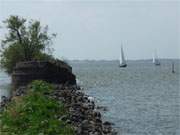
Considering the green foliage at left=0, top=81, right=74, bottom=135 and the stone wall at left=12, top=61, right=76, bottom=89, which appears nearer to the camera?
the green foliage at left=0, top=81, right=74, bottom=135

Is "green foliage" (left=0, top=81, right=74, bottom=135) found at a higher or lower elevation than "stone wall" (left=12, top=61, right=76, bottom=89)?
higher

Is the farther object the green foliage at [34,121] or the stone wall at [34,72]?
the stone wall at [34,72]

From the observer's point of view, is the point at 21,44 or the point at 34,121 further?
the point at 21,44

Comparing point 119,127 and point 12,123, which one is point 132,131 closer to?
point 119,127

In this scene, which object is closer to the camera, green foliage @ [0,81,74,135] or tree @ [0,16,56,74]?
green foliage @ [0,81,74,135]

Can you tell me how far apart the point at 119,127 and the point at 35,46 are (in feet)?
150

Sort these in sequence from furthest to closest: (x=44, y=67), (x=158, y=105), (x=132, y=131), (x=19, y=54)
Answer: (x=19, y=54) → (x=44, y=67) → (x=158, y=105) → (x=132, y=131)

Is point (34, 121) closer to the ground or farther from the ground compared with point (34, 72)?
farther from the ground

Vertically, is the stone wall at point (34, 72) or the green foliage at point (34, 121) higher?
the green foliage at point (34, 121)

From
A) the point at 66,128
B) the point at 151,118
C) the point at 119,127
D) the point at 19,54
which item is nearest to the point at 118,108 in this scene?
the point at 151,118

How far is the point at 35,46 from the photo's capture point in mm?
73938

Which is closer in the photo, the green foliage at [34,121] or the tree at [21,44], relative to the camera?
the green foliage at [34,121]

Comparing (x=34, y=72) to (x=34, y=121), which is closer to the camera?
(x=34, y=121)

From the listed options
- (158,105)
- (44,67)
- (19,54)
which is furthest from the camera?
(19,54)
